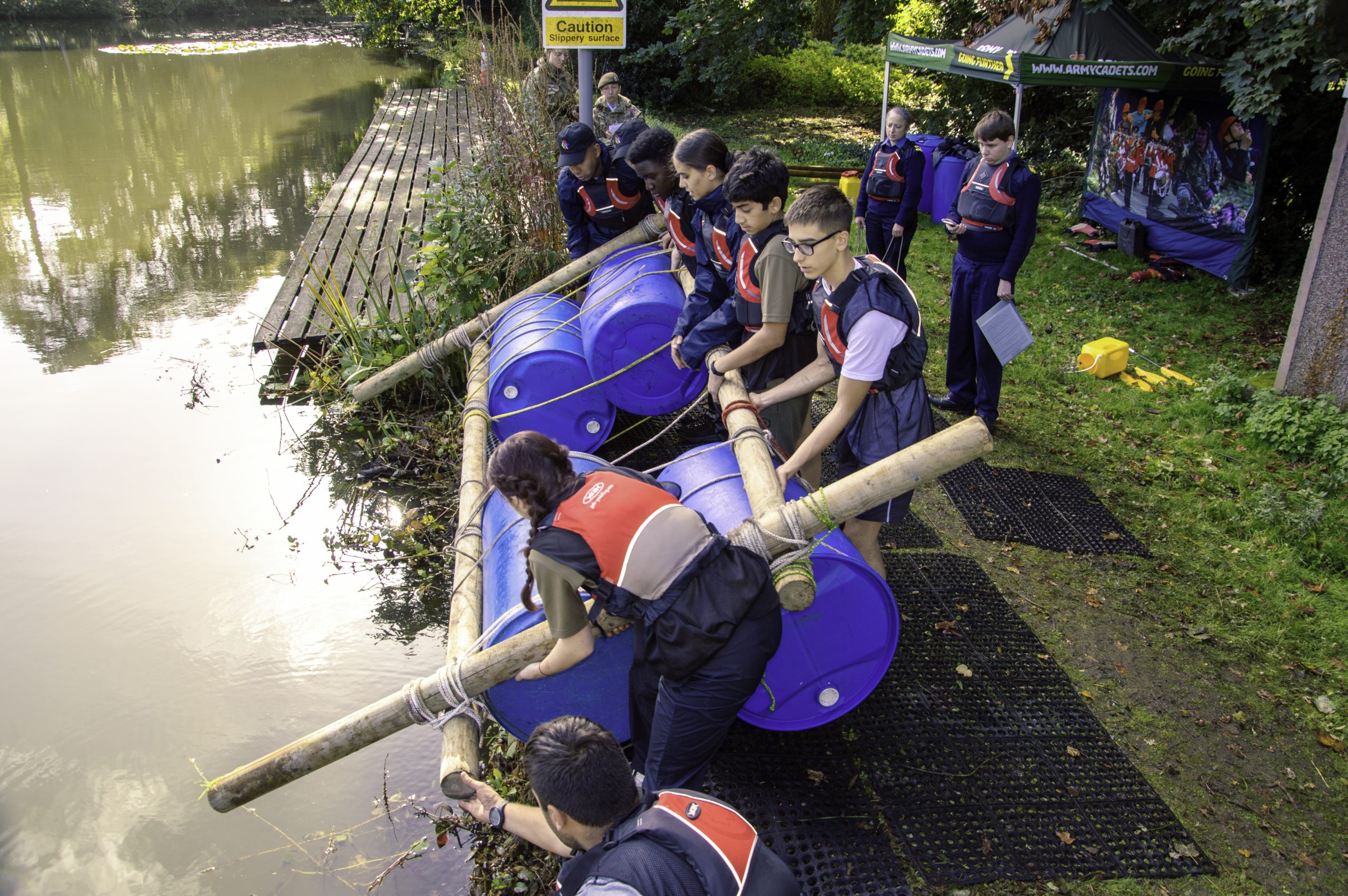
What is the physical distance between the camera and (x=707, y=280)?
4480 millimetres

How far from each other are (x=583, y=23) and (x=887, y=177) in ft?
10.7

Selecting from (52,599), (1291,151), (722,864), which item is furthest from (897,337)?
(1291,151)

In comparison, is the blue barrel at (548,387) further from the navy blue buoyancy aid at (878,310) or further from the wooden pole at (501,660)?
the wooden pole at (501,660)

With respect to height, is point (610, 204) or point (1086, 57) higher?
point (1086, 57)

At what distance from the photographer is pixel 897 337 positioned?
10.6 ft

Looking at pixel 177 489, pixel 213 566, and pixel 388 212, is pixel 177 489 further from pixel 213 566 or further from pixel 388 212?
pixel 388 212

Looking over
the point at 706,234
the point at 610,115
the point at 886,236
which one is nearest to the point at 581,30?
the point at 610,115

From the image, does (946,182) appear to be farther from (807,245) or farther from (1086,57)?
(807,245)

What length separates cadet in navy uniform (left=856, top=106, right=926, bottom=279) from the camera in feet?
25.5

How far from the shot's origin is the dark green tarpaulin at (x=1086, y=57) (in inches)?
329

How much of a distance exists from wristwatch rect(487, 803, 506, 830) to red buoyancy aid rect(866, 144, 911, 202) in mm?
6980

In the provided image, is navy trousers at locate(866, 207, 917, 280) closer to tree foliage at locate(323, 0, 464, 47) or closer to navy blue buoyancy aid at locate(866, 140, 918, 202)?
navy blue buoyancy aid at locate(866, 140, 918, 202)

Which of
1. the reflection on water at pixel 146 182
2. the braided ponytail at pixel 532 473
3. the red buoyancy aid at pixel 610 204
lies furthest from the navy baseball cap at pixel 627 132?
the reflection on water at pixel 146 182

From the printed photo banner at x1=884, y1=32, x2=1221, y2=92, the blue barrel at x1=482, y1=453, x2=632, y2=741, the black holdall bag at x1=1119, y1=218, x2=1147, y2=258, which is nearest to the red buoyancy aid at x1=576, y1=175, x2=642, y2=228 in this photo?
the blue barrel at x1=482, y1=453, x2=632, y2=741
